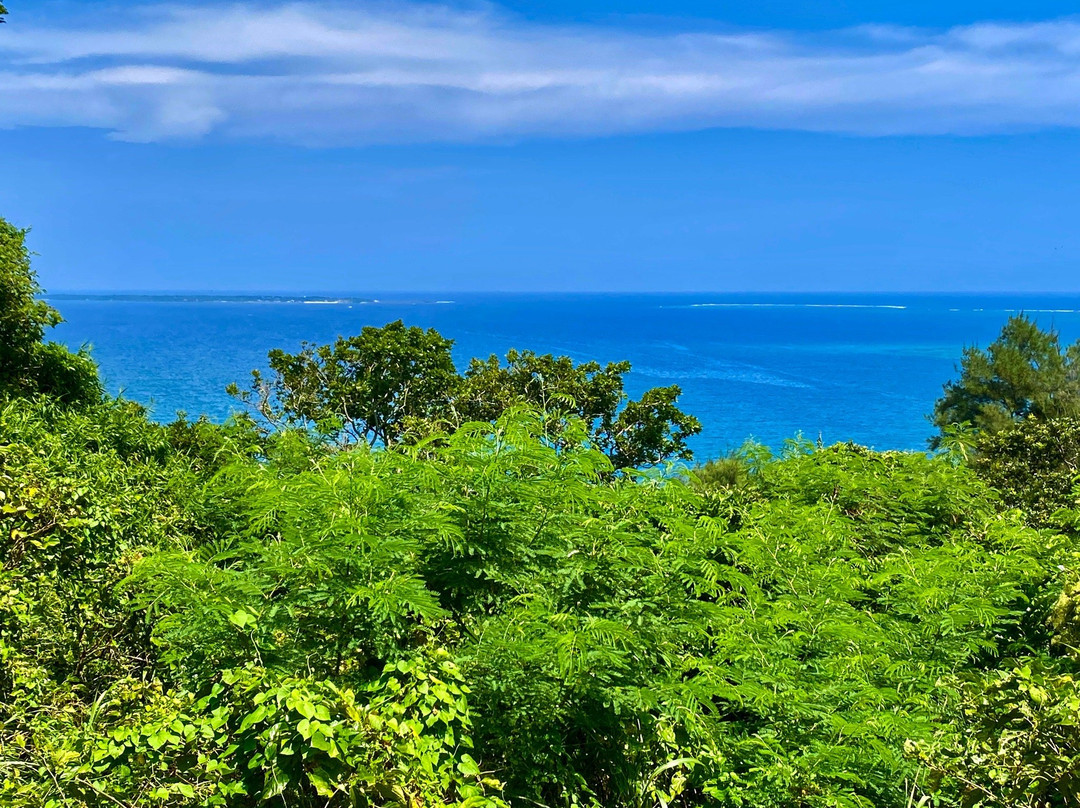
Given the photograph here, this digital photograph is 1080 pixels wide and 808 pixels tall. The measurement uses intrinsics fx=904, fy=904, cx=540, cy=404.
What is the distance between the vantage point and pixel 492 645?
4.38 m

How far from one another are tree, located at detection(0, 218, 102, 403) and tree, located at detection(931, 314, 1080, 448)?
29.7 m

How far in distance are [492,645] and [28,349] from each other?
24.9 feet

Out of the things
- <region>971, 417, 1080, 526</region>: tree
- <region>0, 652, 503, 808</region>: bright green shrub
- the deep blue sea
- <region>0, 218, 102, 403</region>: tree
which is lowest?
the deep blue sea

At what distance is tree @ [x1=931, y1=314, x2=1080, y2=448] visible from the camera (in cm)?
3306

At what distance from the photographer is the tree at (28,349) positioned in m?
9.49

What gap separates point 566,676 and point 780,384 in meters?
84.9

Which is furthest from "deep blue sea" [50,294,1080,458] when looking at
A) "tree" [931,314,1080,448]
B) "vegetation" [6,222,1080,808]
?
"vegetation" [6,222,1080,808]

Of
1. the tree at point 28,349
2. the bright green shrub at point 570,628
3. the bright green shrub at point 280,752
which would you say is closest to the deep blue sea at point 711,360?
the tree at point 28,349

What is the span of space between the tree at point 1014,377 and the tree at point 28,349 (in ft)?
97.3

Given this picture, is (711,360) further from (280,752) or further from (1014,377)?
(280,752)

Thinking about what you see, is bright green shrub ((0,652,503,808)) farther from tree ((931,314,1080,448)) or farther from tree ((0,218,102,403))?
tree ((931,314,1080,448))

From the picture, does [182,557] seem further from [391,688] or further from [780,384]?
[780,384]

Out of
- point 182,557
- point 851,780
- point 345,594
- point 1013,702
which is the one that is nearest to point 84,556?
point 182,557

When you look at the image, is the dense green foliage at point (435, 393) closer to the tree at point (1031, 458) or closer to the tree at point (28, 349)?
the tree at point (1031, 458)
